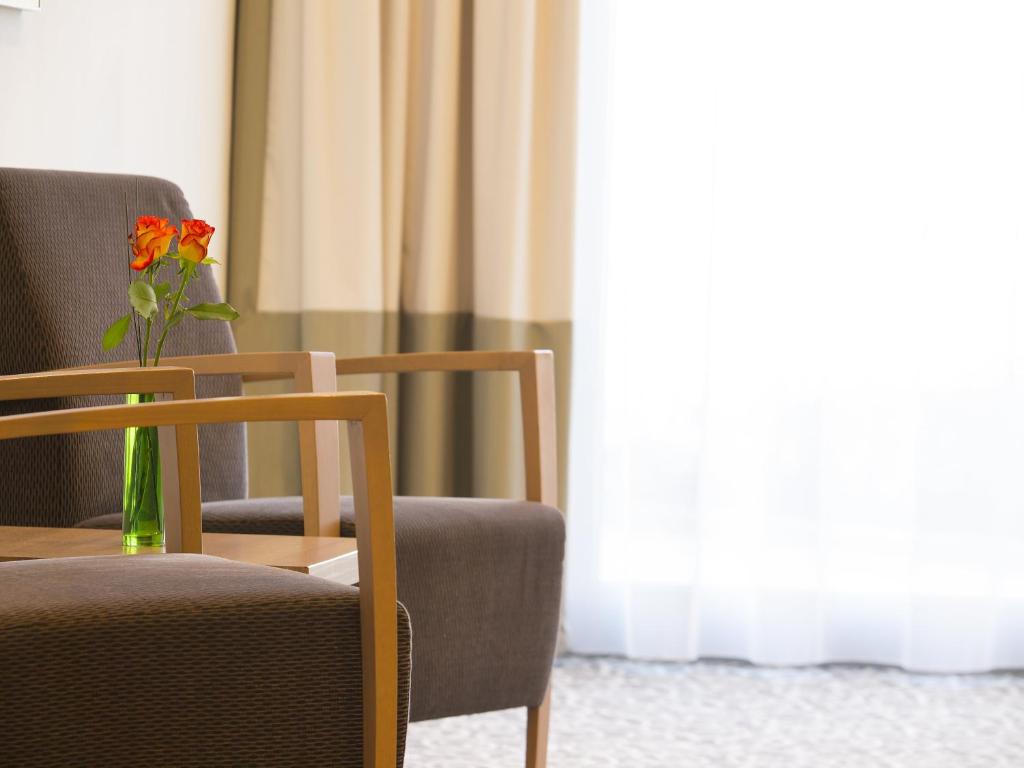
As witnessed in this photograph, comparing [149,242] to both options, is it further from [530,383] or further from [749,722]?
[749,722]

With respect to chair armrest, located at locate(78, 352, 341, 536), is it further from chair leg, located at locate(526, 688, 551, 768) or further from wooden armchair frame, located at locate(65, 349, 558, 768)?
chair leg, located at locate(526, 688, 551, 768)

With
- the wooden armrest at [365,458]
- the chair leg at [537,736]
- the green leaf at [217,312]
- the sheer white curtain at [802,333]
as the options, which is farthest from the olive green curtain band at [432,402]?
the wooden armrest at [365,458]

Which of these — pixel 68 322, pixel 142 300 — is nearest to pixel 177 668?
pixel 142 300

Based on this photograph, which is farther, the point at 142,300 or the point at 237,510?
the point at 237,510

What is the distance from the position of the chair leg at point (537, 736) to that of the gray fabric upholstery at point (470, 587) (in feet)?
0.44

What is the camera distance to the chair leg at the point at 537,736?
205cm

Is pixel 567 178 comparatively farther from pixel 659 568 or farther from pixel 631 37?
pixel 659 568

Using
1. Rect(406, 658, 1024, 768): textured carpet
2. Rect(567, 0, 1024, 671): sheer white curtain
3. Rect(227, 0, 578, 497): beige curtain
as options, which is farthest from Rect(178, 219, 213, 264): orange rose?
Rect(567, 0, 1024, 671): sheer white curtain

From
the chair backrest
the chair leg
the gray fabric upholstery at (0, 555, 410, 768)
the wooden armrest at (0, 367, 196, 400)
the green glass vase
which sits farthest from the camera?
the chair leg

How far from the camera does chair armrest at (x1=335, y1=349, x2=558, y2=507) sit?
210 centimetres

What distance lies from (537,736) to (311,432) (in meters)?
0.66

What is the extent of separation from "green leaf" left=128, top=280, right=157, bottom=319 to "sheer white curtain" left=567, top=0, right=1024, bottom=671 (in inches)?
63.5

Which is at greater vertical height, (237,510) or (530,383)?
(530,383)

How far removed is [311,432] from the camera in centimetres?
175
